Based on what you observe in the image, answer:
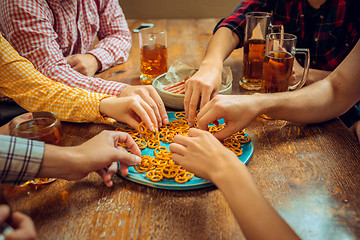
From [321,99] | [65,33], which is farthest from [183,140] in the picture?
[65,33]

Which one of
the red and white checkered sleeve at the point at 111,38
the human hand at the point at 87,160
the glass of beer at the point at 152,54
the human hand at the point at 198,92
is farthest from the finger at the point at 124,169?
the red and white checkered sleeve at the point at 111,38

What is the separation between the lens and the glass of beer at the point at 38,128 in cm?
82

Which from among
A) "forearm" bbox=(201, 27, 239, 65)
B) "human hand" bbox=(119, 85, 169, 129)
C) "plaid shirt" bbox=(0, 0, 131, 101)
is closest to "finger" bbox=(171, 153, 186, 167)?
"human hand" bbox=(119, 85, 169, 129)

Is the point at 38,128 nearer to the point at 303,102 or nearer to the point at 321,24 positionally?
the point at 303,102

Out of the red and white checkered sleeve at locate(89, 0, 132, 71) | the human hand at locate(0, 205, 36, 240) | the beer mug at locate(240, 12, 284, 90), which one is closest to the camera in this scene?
the human hand at locate(0, 205, 36, 240)

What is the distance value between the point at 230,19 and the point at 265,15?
29 centimetres

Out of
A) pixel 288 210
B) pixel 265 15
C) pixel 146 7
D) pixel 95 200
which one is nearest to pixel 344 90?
pixel 265 15

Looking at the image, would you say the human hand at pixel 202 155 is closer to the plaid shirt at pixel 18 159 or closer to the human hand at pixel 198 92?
the human hand at pixel 198 92

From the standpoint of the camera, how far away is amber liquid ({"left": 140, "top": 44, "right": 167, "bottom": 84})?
1.51 m

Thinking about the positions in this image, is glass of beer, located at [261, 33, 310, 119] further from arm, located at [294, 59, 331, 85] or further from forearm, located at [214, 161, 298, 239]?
forearm, located at [214, 161, 298, 239]

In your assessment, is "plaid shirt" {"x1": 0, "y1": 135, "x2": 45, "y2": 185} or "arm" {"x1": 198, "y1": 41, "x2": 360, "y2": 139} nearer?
"plaid shirt" {"x1": 0, "y1": 135, "x2": 45, "y2": 185}

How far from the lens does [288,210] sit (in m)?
0.75

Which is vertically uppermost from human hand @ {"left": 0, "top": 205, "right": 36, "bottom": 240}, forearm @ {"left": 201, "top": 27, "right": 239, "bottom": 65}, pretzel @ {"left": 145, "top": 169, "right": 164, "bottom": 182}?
forearm @ {"left": 201, "top": 27, "right": 239, "bottom": 65}

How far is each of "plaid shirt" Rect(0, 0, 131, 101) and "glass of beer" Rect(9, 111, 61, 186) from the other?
1.55 ft
